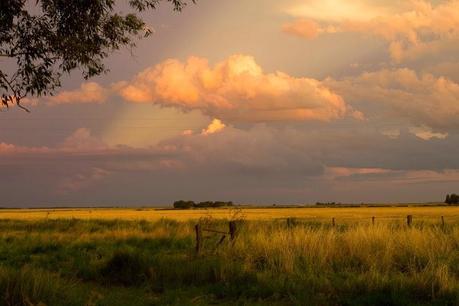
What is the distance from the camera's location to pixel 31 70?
41.9ft

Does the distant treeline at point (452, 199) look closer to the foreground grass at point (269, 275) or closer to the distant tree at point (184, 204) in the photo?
the distant tree at point (184, 204)

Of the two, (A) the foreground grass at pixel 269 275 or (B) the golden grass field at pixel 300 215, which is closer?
(A) the foreground grass at pixel 269 275

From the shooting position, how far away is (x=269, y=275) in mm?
12266

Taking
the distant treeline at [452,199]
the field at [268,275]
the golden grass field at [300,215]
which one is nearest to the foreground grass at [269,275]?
the field at [268,275]

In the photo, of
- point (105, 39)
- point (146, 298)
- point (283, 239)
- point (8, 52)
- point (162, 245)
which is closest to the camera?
point (146, 298)

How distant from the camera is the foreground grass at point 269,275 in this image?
1005cm

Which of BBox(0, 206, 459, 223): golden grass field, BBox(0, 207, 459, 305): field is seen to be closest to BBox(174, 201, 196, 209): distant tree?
BBox(0, 206, 459, 223): golden grass field

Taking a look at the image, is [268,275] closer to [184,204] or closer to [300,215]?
[300,215]

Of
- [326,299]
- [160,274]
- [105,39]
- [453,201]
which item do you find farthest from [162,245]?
[453,201]

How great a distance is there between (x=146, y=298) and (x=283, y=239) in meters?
5.89

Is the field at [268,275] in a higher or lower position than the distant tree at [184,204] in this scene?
lower

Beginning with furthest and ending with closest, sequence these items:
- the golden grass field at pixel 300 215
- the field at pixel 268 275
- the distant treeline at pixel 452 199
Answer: the distant treeline at pixel 452 199, the golden grass field at pixel 300 215, the field at pixel 268 275

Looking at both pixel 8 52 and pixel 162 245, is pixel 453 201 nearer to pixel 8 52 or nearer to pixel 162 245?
pixel 162 245

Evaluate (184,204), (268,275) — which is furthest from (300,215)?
(184,204)
